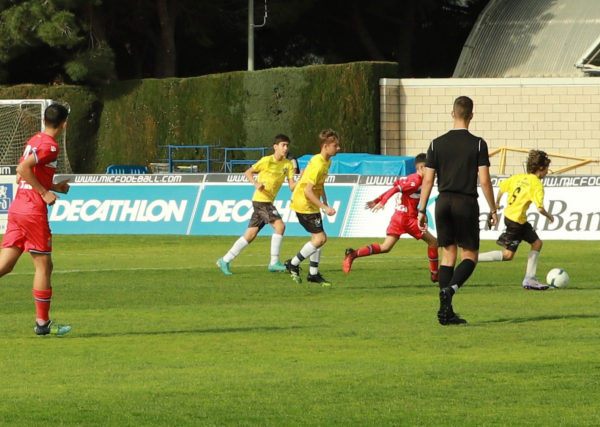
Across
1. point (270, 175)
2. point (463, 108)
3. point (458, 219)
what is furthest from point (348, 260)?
point (463, 108)

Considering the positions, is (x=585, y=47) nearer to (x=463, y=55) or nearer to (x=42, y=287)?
(x=463, y=55)

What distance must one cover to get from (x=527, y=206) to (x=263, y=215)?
3675 mm

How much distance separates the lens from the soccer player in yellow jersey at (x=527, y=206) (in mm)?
14070

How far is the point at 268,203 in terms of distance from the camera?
53.7ft

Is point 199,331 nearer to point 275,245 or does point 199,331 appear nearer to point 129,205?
point 275,245

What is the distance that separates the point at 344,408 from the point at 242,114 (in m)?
30.8

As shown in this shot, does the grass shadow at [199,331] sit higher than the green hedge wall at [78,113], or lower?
lower

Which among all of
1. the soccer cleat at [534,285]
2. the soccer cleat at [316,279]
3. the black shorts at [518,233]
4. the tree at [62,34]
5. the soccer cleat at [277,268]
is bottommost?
the soccer cleat at [277,268]

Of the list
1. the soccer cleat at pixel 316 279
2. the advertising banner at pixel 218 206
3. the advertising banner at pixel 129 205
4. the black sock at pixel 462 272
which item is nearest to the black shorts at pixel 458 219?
the black sock at pixel 462 272

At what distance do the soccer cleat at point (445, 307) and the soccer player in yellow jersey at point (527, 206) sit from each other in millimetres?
3802

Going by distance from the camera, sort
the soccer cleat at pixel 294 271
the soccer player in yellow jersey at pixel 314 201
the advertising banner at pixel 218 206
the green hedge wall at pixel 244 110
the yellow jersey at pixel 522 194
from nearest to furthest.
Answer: the yellow jersey at pixel 522 194 → the soccer player in yellow jersey at pixel 314 201 → the soccer cleat at pixel 294 271 → the advertising banner at pixel 218 206 → the green hedge wall at pixel 244 110

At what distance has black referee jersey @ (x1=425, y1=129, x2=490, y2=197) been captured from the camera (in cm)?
1027

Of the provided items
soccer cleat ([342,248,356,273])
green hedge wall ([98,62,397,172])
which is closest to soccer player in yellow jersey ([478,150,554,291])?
soccer cleat ([342,248,356,273])

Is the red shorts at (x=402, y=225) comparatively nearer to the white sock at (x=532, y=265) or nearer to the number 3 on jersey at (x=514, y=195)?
the number 3 on jersey at (x=514, y=195)
